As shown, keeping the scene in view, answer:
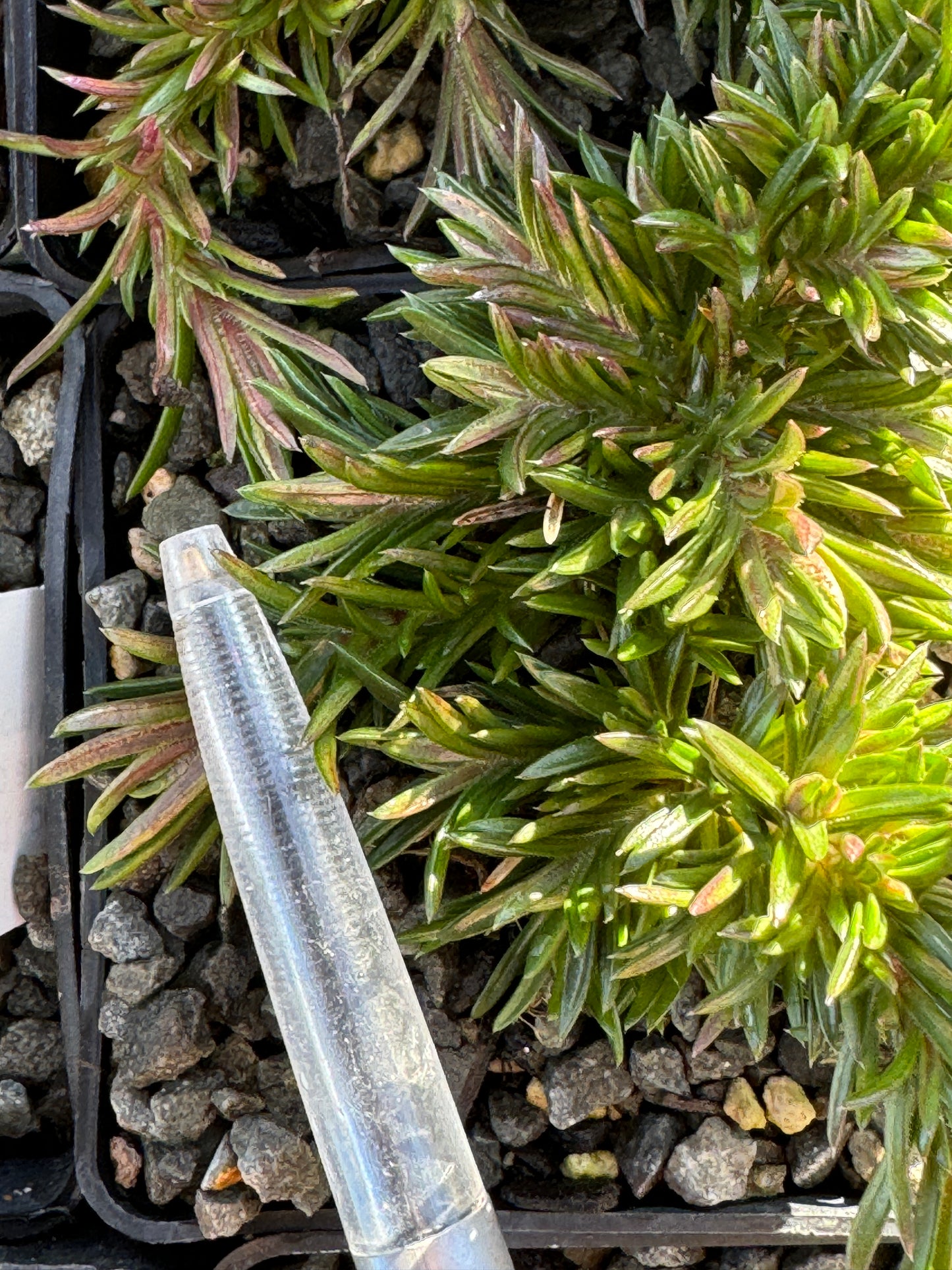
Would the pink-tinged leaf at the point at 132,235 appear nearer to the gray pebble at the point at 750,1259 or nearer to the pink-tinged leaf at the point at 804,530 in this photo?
the pink-tinged leaf at the point at 804,530

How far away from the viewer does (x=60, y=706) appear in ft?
4.10

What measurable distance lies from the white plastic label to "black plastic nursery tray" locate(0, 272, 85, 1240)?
20 mm

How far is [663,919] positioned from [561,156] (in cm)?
73

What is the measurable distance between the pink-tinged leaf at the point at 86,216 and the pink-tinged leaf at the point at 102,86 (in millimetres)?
79

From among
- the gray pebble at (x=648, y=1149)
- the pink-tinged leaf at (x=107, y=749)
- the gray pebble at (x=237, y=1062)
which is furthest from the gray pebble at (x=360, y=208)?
the gray pebble at (x=648, y=1149)

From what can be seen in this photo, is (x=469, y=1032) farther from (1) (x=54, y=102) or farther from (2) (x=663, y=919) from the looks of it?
(1) (x=54, y=102)

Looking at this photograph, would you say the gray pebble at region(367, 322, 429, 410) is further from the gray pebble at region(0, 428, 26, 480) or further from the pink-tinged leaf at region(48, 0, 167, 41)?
the gray pebble at region(0, 428, 26, 480)

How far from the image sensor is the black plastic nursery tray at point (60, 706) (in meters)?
1.25

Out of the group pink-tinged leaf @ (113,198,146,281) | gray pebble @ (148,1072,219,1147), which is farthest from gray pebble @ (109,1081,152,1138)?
pink-tinged leaf @ (113,198,146,281)

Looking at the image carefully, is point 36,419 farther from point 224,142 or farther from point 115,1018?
point 115,1018

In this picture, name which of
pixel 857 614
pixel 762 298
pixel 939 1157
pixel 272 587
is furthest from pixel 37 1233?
pixel 762 298

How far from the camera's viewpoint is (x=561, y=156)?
46.8 inches

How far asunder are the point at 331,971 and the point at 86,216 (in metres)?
0.74

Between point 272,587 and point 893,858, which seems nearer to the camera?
point 893,858
